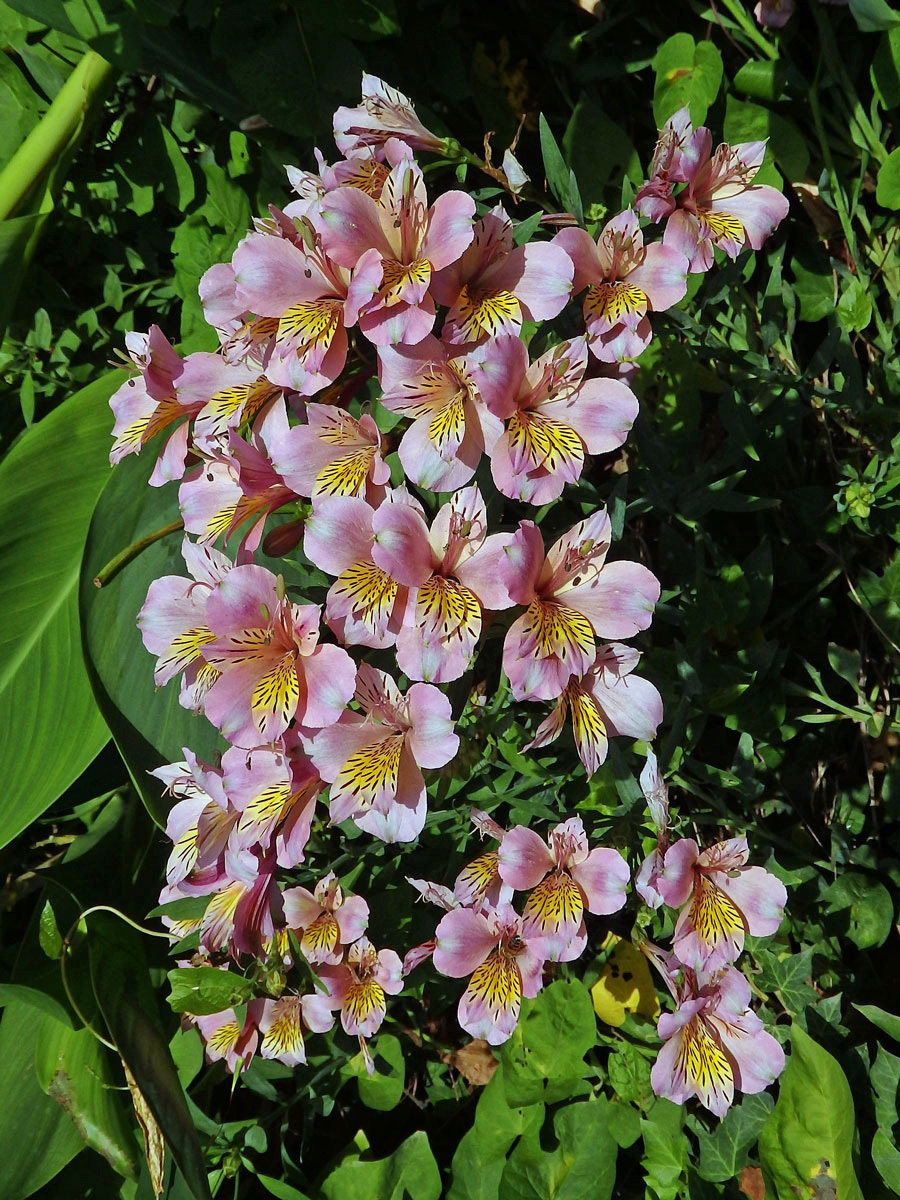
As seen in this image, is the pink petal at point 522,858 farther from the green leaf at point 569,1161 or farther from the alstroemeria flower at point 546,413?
the green leaf at point 569,1161

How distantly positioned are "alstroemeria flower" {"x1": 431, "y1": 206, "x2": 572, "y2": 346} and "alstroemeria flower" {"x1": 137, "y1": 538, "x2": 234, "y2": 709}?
312 millimetres

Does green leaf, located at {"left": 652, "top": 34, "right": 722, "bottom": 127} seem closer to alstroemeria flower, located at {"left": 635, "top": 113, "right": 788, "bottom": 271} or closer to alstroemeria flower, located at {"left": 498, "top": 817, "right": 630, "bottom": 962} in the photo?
alstroemeria flower, located at {"left": 635, "top": 113, "right": 788, "bottom": 271}

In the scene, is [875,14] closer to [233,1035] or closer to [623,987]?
[623,987]

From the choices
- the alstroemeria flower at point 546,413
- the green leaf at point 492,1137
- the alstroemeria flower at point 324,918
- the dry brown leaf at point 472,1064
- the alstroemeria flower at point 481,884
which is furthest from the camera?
the dry brown leaf at point 472,1064

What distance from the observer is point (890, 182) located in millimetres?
1023

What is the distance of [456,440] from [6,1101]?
127 centimetres

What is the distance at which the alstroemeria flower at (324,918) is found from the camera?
1.02m

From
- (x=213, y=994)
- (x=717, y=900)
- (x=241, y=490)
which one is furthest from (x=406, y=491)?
(x=213, y=994)

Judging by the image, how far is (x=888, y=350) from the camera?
3.53 ft

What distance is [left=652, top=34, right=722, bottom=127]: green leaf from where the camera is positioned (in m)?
1.06

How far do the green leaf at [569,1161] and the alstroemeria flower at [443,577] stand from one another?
72 centimetres

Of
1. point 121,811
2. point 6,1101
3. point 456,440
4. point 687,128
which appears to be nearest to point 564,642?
point 456,440

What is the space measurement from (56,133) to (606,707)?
1.23 m

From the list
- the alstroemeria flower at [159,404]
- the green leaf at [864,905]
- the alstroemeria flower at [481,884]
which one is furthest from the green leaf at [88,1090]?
the green leaf at [864,905]
